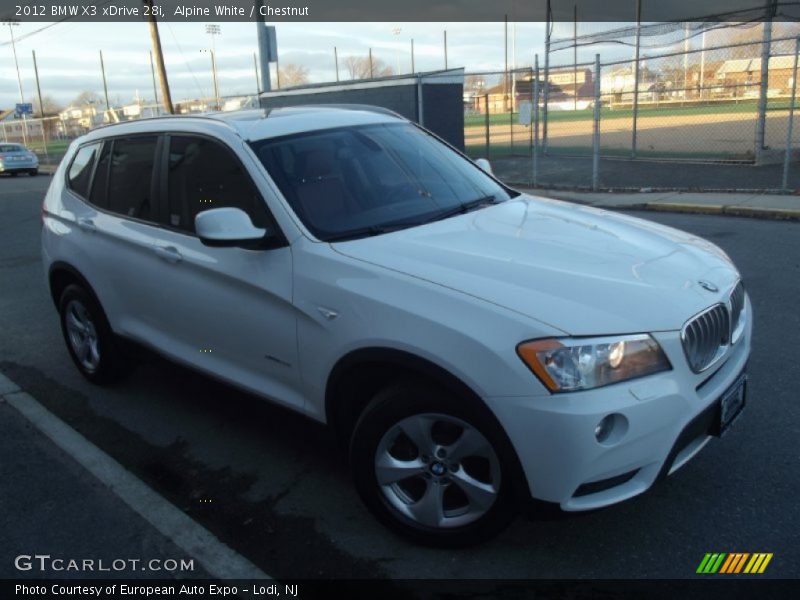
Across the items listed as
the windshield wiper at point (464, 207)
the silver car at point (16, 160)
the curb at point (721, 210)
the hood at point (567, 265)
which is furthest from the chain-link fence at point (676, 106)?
the silver car at point (16, 160)

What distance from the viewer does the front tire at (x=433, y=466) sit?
110 inches

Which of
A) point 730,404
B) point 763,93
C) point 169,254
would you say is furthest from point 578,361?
point 763,93

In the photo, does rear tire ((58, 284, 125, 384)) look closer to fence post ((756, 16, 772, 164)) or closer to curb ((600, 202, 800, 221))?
curb ((600, 202, 800, 221))

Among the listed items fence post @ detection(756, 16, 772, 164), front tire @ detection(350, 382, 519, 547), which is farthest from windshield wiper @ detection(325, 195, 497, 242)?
fence post @ detection(756, 16, 772, 164)

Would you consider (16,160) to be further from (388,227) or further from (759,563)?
(759,563)

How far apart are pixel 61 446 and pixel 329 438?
159 centimetres

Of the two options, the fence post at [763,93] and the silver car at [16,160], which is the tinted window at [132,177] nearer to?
the fence post at [763,93]

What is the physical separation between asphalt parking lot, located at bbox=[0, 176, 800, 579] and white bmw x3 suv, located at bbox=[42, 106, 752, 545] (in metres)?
0.27

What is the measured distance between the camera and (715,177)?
14445mm

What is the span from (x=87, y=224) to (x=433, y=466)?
3144mm

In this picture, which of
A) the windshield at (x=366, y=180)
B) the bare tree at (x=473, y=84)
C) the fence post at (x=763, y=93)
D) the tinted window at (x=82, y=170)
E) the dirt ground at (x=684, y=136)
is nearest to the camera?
the windshield at (x=366, y=180)

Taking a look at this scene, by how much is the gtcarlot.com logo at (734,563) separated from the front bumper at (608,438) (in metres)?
0.47

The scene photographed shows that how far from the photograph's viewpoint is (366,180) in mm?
3900

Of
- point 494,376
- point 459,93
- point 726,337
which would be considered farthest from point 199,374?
point 459,93
